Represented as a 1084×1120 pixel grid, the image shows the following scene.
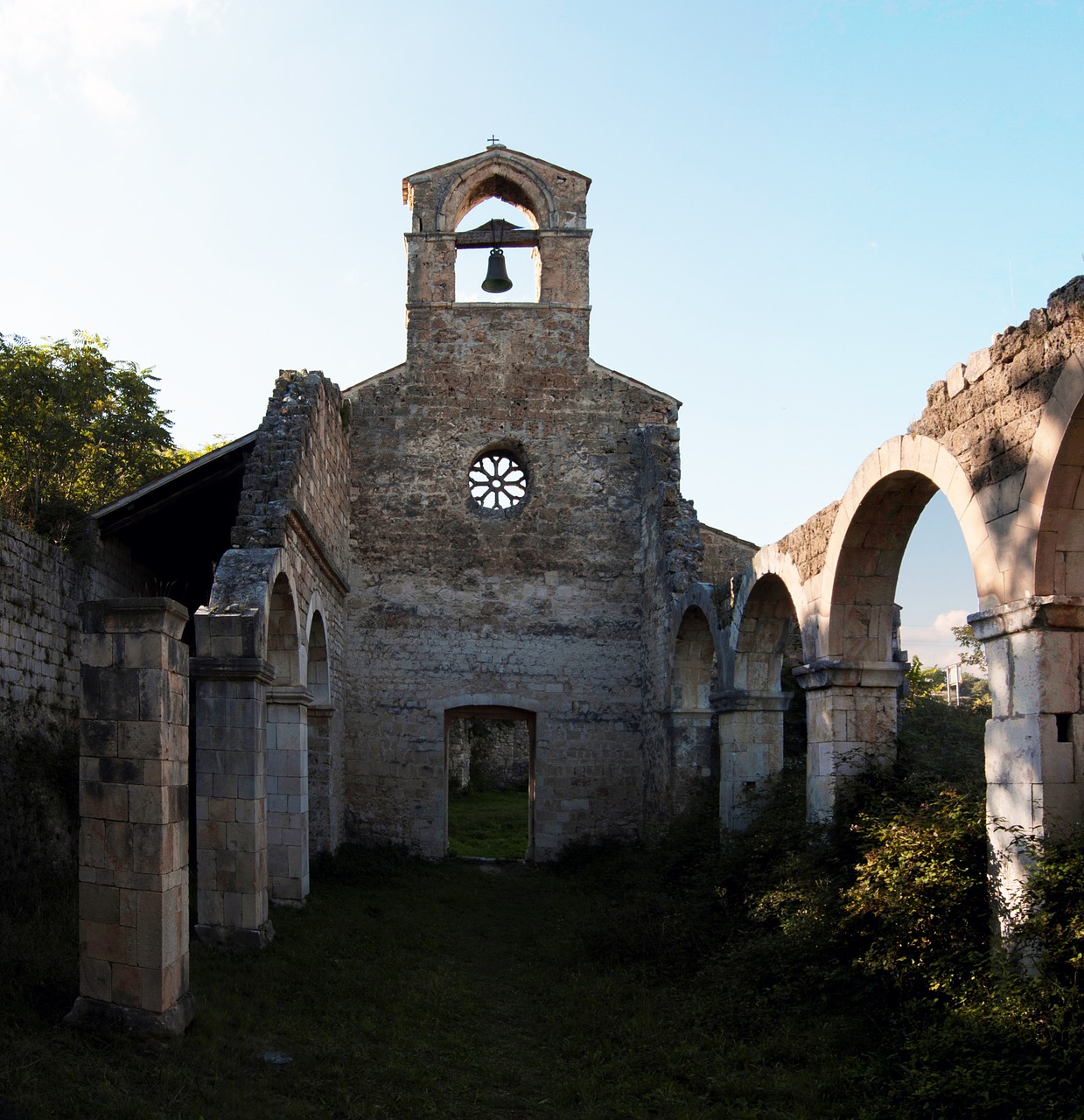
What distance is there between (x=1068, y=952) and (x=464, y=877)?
30.7ft

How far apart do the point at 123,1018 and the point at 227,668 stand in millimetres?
3191

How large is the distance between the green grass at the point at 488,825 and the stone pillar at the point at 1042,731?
409 inches

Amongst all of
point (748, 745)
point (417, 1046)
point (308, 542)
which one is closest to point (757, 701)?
point (748, 745)

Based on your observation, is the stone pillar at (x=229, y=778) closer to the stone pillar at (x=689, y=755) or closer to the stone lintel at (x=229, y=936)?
the stone lintel at (x=229, y=936)

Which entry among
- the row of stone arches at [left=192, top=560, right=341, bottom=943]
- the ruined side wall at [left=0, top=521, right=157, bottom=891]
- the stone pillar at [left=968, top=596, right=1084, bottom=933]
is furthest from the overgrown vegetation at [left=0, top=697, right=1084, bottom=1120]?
the ruined side wall at [left=0, top=521, right=157, bottom=891]

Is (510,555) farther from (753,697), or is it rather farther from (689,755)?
(753,697)

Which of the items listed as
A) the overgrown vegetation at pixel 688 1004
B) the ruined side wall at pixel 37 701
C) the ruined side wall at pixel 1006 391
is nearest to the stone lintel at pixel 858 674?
the overgrown vegetation at pixel 688 1004

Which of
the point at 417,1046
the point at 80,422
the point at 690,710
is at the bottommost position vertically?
the point at 417,1046

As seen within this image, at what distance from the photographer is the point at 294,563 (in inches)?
409

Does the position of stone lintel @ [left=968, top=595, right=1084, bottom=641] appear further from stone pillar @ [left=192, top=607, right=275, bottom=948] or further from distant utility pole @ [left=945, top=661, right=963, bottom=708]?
→ distant utility pole @ [left=945, top=661, right=963, bottom=708]

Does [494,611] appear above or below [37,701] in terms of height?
above

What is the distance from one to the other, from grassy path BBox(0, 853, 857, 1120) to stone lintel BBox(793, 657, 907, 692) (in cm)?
256

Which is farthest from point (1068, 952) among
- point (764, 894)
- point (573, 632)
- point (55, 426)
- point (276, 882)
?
point (55, 426)

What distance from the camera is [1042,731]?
5.45 meters
